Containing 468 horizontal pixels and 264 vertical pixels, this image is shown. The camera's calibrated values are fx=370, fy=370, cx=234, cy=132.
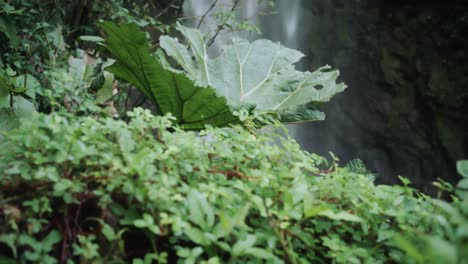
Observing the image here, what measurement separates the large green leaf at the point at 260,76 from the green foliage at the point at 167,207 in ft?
4.59

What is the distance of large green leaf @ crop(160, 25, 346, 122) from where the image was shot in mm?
2170

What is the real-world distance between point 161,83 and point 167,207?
1.32m

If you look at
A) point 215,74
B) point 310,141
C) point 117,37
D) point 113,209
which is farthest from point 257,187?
point 310,141

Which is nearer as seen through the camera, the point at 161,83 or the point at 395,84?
the point at 161,83

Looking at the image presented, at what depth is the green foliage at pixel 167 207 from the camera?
0.61 m

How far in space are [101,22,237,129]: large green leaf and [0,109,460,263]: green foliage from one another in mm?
1005

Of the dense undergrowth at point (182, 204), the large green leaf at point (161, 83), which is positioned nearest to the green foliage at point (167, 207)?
the dense undergrowth at point (182, 204)

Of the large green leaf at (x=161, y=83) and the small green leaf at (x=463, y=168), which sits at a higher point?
the small green leaf at (x=463, y=168)

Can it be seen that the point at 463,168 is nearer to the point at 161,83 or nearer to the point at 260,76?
the point at 161,83

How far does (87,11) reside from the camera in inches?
125

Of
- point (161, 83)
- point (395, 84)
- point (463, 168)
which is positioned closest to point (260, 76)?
point (161, 83)

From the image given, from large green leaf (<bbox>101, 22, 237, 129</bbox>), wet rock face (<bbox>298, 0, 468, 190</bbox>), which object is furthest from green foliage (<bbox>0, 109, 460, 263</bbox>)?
wet rock face (<bbox>298, 0, 468, 190</bbox>)

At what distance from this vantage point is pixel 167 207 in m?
0.63

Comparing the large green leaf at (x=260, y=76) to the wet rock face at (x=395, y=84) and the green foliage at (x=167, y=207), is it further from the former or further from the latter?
the wet rock face at (x=395, y=84)
